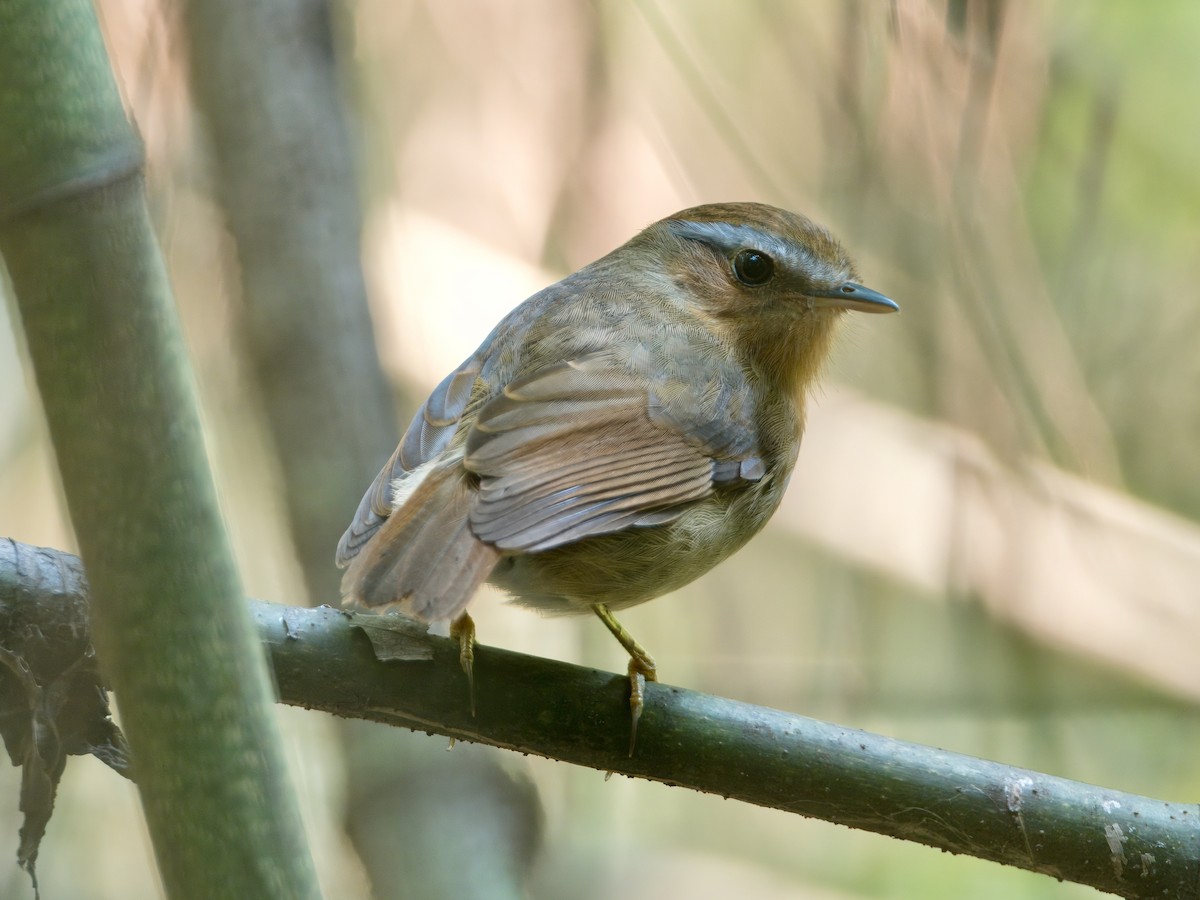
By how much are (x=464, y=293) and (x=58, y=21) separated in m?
3.80

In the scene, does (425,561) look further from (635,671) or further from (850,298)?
(850,298)

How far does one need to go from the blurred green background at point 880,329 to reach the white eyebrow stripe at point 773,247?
78 centimetres

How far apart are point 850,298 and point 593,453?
3.30 ft

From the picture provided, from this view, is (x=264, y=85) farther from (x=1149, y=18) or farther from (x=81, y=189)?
(x=81, y=189)

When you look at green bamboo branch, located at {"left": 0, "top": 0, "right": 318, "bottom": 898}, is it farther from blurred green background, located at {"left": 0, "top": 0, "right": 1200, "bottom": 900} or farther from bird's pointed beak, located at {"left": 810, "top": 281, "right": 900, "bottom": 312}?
blurred green background, located at {"left": 0, "top": 0, "right": 1200, "bottom": 900}

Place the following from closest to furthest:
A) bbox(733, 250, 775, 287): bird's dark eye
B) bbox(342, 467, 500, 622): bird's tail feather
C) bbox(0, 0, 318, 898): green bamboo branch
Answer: bbox(0, 0, 318, 898): green bamboo branch, bbox(342, 467, 500, 622): bird's tail feather, bbox(733, 250, 775, 287): bird's dark eye

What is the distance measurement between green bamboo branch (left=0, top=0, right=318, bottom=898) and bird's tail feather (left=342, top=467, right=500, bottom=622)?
0.95m

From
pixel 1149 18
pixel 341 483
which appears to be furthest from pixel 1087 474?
pixel 341 483

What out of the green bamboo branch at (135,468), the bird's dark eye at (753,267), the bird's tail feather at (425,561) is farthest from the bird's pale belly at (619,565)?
the green bamboo branch at (135,468)

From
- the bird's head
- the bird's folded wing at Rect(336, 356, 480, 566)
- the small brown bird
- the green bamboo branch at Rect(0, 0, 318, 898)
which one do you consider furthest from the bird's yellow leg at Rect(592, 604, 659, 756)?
the green bamboo branch at Rect(0, 0, 318, 898)

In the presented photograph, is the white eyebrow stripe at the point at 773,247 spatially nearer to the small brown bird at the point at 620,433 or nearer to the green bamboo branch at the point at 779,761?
the small brown bird at the point at 620,433

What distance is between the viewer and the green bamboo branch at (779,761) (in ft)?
6.84

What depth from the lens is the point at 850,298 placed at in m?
3.13

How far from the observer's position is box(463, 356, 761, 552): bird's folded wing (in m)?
2.24
